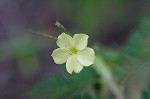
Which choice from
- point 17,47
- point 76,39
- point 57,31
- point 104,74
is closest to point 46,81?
point 104,74

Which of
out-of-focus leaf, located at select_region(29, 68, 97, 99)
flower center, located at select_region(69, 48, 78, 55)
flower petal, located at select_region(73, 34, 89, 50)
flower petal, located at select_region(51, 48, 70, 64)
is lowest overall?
out-of-focus leaf, located at select_region(29, 68, 97, 99)

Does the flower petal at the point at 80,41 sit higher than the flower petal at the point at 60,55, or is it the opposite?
the flower petal at the point at 80,41

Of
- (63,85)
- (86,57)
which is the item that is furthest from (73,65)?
(63,85)

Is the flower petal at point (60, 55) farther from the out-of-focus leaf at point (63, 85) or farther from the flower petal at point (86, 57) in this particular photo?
the out-of-focus leaf at point (63, 85)

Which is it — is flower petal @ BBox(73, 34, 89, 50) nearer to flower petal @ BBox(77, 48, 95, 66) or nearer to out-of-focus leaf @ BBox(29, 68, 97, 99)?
flower petal @ BBox(77, 48, 95, 66)

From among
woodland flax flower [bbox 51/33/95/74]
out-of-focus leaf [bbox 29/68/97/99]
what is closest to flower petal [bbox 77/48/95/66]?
woodland flax flower [bbox 51/33/95/74]

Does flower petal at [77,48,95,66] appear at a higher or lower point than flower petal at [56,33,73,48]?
lower

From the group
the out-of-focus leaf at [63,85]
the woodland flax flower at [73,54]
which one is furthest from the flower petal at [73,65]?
the out-of-focus leaf at [63,85]
